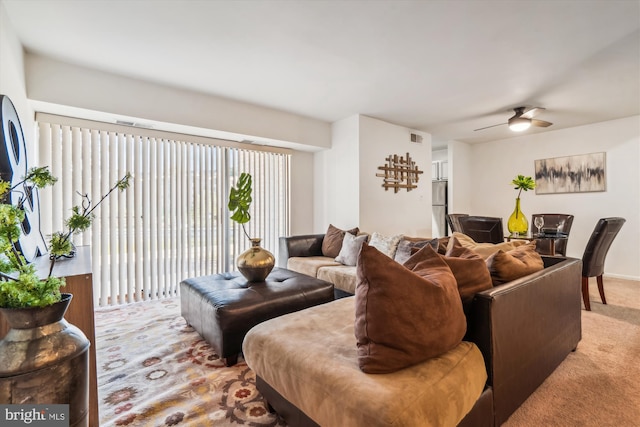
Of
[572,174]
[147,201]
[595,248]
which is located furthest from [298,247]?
[572,174]

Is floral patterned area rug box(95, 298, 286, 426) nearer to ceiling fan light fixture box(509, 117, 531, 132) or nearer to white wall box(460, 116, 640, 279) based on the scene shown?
ceiling fan light fixture box(509, 117, 531, 132)

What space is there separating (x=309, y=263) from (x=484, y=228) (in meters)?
2.26

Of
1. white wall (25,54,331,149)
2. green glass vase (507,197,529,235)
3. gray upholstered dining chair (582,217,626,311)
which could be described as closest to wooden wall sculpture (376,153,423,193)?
white wall (25,54,331,149)

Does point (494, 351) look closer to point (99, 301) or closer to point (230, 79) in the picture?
point (230, 79)

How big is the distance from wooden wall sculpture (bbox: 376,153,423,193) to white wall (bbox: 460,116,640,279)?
149cm

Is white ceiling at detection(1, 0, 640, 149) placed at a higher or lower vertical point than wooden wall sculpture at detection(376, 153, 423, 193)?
higher

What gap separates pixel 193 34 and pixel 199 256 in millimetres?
2650

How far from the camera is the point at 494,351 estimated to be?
4.30 feet

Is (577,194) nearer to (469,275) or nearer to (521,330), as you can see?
(521,330)

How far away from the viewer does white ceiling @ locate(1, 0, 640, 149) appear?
78.4 inches

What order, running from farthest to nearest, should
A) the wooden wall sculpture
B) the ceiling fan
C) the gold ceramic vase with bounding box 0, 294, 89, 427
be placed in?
1. the wooden wall sculpture
2. the ceiling fan
3. the gold ceramic vase with bounding box 0, 294, 89, 427

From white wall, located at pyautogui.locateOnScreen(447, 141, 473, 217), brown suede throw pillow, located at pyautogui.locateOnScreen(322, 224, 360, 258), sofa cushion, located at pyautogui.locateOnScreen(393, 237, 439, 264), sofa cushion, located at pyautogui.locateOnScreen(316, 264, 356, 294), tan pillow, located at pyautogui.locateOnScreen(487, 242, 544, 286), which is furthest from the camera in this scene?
white wall, located at pyautogui.locateOnScreen(447, 141, 473, 217)

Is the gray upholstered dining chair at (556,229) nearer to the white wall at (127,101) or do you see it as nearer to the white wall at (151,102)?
the white wall at (127,101)

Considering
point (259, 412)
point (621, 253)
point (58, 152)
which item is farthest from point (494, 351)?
point (621, 253)
